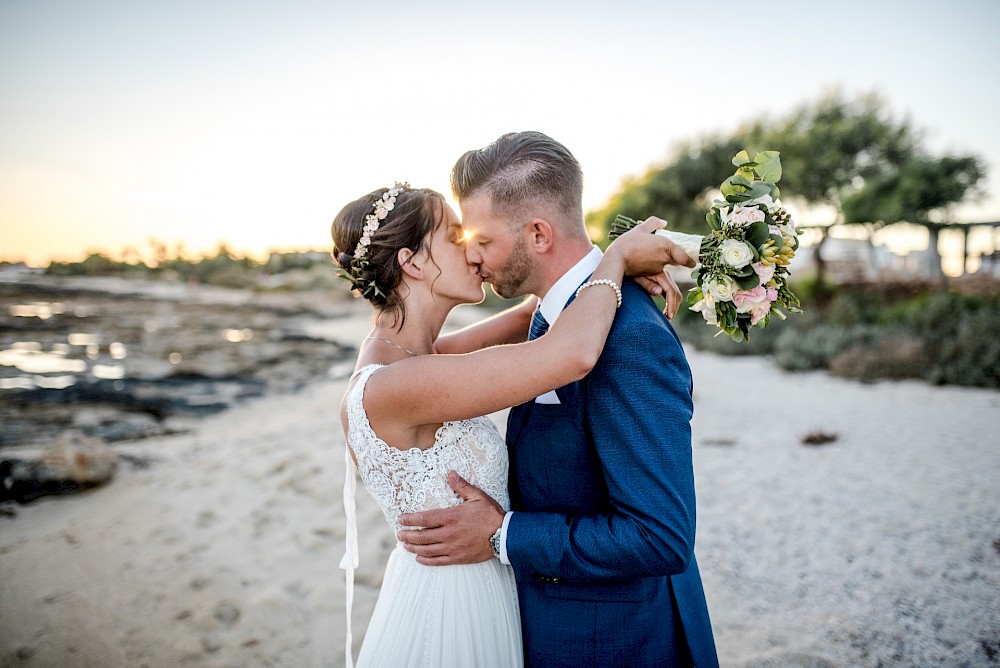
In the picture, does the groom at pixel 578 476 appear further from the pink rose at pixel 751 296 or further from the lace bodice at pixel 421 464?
Result: the pink rose at pixel 751 296

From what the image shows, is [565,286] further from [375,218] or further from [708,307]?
[375,218]

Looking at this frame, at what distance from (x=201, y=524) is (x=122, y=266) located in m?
54.8

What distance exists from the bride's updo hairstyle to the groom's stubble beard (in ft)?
1.20

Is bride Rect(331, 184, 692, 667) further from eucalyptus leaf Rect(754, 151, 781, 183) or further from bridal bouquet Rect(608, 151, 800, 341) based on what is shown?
eucalyptus leaf Rect(754, 151, 781, 183)

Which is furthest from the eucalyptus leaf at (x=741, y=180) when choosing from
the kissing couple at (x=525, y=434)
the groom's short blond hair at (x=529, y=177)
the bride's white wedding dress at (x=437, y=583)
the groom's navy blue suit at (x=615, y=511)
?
the bride's white wedding dress at (x=437, y=583)

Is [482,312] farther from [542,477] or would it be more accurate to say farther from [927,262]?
[542,477]

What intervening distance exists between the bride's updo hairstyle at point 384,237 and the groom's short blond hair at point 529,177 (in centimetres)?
27

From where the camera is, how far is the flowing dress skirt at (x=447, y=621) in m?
2.19

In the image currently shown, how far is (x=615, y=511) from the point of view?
5.86ft

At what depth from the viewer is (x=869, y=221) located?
20031 mm

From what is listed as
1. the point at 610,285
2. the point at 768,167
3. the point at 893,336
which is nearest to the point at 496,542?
the point at 610,285

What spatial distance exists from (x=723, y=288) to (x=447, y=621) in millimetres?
1628

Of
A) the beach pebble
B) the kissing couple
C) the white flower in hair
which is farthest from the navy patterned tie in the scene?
the beach pebble

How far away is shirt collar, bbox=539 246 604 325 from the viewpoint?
217 cm
